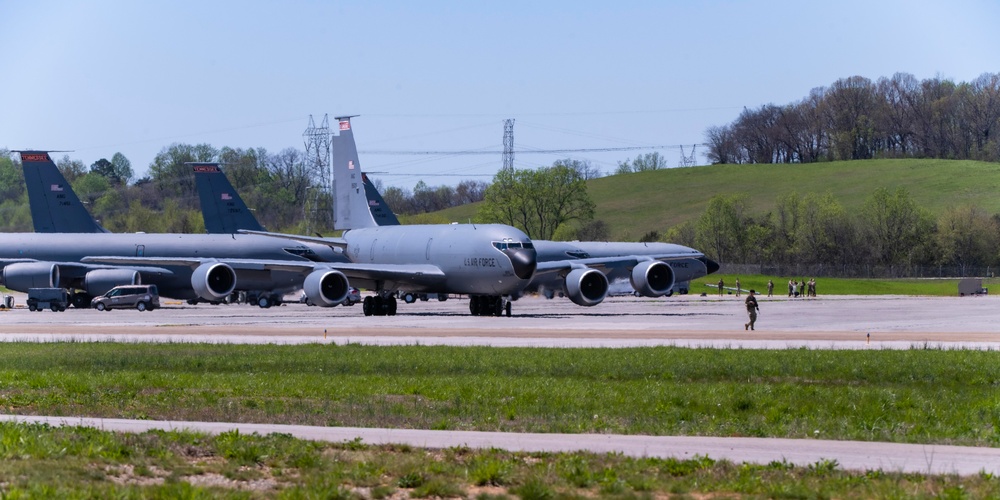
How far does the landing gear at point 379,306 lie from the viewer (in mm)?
55938

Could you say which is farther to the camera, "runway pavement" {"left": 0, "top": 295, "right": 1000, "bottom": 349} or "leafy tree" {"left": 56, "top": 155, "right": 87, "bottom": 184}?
"leafy tree" {"left": 56, "top": 155, "right": 87, "bottom": 184}

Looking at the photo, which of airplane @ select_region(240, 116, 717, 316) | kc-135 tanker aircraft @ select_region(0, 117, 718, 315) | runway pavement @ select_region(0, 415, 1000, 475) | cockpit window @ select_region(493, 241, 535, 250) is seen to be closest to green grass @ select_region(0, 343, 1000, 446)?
runway pavement @ select_region(0, 415, 1000, 475)

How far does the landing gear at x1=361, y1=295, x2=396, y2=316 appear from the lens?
55.9m

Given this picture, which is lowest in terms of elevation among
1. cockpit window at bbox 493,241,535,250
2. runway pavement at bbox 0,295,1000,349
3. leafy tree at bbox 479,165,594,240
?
runway pavement at bbox 0,295,1000,349

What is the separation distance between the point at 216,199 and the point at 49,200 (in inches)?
419

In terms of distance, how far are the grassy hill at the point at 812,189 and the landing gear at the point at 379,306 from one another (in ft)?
354

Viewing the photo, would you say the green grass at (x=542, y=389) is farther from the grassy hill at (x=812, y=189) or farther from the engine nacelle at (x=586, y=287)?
the grassy hill at (x=812, y=189)

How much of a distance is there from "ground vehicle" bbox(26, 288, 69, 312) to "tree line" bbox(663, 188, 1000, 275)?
91784mm

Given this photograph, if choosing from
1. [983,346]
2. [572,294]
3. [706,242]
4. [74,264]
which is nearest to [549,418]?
[983,346]

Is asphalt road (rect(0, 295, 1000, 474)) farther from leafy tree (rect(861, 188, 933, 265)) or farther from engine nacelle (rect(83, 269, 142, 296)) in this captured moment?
leafy tree (rect(861, 188, 933, 265))

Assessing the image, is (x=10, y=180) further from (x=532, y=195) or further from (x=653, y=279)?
(x=653, y=279)

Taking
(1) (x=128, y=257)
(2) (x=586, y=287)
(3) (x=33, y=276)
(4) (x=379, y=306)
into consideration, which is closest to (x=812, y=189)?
(1) (x=128, y=257)

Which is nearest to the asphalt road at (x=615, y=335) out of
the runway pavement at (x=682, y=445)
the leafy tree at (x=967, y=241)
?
the runway pavement at (x=682, y=445)

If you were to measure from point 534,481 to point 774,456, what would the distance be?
3.27 metres
